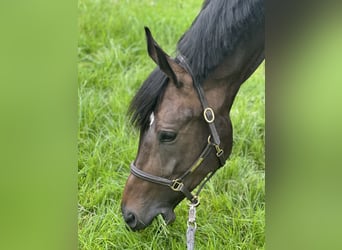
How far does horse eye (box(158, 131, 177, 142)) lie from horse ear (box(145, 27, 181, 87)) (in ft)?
0.46

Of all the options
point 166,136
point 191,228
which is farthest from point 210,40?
point 191,228

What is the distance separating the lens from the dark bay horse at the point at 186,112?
65.9 inches

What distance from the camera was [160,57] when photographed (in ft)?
5.35

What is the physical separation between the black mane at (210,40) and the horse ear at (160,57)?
34 mm

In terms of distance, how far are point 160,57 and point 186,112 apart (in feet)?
0.57

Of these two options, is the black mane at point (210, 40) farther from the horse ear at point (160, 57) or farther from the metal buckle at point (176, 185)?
the metal buckle at point (176, 185)

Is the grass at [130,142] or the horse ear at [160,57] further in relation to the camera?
the grass at [130,142]

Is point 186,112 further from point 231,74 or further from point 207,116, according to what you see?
point 231,74

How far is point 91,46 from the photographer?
6.37ft

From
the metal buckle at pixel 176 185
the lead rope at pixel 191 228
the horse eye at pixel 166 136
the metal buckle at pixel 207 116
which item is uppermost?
the metal buckle at pixel 207 116

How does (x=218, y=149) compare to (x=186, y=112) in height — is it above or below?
below

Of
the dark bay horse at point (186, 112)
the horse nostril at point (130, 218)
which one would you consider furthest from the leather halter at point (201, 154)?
the horse nostril at point (130, 218)

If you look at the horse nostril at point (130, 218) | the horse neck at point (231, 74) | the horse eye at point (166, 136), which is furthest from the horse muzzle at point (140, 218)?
the horse neck at point (231, 74)

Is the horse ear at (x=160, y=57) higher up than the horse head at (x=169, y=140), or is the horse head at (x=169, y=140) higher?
the horse ear at (x=160, y=57)
